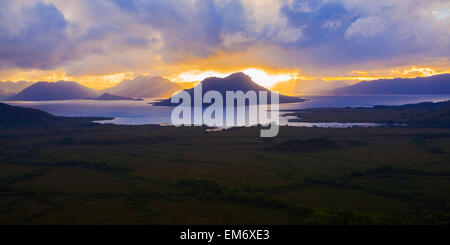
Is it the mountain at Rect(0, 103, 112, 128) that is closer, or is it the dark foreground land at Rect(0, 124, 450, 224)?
the dark foreground land at Rect(0, 124, 450, 224)

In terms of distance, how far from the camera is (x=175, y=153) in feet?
128

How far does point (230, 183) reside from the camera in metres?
24.6

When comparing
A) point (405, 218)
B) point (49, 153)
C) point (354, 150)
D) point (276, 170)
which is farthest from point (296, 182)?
point (49, 153)

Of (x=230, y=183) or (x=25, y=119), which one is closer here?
(x=230, y=183)

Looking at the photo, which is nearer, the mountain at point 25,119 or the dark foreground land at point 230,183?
the dark foreground land at point 230,183

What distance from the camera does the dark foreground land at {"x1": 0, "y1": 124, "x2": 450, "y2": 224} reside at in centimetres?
1791

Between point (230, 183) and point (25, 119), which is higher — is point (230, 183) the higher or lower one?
the lower one

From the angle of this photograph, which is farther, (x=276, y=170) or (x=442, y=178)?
(x=276, y=170)

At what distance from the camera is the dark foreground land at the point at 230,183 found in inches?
705

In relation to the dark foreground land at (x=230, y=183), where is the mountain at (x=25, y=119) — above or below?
above

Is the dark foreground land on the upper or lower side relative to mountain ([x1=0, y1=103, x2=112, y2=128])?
lower
